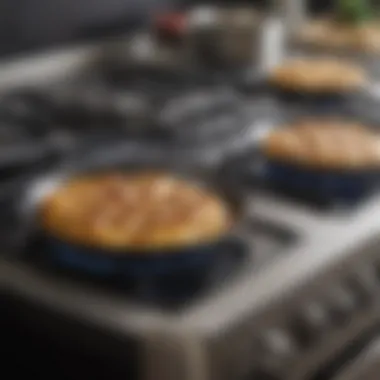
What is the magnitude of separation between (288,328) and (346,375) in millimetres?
92

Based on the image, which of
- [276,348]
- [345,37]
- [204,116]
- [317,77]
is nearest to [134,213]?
[276,348]

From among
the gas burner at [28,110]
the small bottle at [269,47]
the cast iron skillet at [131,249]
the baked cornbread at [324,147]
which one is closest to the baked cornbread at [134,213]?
the cast iron skillet at [131,249]

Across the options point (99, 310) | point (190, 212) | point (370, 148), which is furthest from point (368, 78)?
point (99, 310)

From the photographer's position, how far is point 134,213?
2.99ft

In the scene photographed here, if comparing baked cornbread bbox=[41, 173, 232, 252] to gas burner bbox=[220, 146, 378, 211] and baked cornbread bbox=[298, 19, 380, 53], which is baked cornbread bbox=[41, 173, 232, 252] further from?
baked cornbread bbox=[298, 19, 380, 53]

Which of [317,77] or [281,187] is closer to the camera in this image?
[281,187]

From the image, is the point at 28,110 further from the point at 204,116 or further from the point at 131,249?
the point at 131,249

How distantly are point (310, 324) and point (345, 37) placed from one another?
0.83 m

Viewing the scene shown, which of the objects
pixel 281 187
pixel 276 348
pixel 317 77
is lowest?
pixel 276 348

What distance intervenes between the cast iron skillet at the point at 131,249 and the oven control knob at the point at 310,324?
3.6 inches

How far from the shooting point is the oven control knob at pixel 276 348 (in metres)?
0.81

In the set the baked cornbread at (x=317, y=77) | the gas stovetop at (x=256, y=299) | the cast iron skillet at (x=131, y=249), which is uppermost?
the baked cornbread at (x=317, y=77)

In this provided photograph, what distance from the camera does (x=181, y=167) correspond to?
1.04 metres

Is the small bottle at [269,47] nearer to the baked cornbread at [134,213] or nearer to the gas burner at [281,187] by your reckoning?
the gas burner at [281,187]
